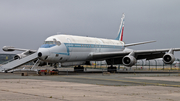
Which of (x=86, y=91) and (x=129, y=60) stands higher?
(x=129, y=60)

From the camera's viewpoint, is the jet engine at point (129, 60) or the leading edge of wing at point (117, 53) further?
the leading edge of wing at point (117, 53)

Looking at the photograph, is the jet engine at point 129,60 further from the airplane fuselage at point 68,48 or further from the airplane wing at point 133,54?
the airplane fuselage at point 68,48

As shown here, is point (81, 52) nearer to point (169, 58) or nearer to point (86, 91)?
point (169, 58)

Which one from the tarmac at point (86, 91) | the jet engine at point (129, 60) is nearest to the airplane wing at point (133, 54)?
the jet engine at point (129, 60)

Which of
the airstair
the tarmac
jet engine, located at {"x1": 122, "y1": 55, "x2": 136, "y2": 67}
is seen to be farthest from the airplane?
the tarmac

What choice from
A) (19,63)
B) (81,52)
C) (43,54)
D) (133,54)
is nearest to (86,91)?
(43,54)

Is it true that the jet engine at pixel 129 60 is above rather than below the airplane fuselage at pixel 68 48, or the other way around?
below

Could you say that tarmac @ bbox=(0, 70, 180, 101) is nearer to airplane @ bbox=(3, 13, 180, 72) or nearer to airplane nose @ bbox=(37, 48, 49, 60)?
airplane nose @ bbox=(37, 48, 49, 60)

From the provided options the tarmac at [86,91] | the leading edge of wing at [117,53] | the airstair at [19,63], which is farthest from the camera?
the leading edge of wing at [117,53]

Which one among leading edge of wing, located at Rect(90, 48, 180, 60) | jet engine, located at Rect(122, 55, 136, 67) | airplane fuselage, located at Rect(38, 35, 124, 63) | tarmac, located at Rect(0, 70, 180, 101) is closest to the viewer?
tarmac, located at Rect(0, 70, 180, 101)

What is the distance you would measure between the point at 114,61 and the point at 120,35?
491 inches

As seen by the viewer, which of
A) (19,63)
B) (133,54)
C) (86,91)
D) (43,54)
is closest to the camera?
(86,91)

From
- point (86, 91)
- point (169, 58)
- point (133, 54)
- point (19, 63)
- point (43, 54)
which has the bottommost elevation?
point (86, 91)

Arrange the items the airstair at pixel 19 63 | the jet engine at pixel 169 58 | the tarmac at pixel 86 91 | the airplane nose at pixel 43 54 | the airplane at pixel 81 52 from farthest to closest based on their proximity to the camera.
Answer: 1. the jet engine at pixel 169 58
2. the airstair at pixel 19 63
3. the airplane at pixel 81 52
4. the airplane nose at pixel 43 54
5. the tarmac at pixel 86 91
